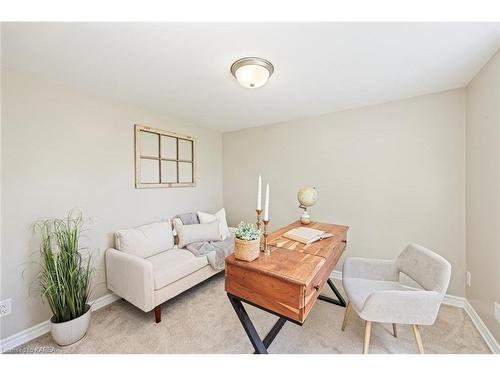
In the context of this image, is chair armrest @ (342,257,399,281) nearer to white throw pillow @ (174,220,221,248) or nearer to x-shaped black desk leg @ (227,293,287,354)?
x-shaped black desk leg @ (227,293,287,354)

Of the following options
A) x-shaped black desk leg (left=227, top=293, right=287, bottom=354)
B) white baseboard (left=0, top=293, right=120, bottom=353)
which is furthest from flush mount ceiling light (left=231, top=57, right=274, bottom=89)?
white baseboard (left=0, top=293, right=120, bottom=353)

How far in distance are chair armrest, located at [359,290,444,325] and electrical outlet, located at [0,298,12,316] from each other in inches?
106

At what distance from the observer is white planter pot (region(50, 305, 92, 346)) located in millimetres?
1508

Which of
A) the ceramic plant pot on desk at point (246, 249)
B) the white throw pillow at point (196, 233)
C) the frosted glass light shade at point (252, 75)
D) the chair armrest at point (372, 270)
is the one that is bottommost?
the chair armrest at point (372, 270)

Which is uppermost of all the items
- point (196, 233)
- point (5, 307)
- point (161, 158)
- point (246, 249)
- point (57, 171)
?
point (161, 158)

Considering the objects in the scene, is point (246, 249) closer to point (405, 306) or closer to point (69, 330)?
point (405, 306)

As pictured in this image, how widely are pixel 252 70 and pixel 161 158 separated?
1751 mm

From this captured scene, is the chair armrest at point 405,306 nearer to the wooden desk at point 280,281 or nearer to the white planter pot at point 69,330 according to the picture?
the wooden desk at point 280,281

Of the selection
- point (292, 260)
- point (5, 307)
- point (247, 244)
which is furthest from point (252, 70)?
point (5, 307)

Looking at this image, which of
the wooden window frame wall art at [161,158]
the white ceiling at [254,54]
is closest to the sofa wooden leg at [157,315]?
the wooden window frame wall art at [161,158]

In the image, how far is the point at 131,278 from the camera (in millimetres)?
1843

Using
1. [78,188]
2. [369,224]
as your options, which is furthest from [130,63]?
[369,224]

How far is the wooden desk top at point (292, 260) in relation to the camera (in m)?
1.07

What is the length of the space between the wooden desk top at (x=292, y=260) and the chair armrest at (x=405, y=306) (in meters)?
0.41
